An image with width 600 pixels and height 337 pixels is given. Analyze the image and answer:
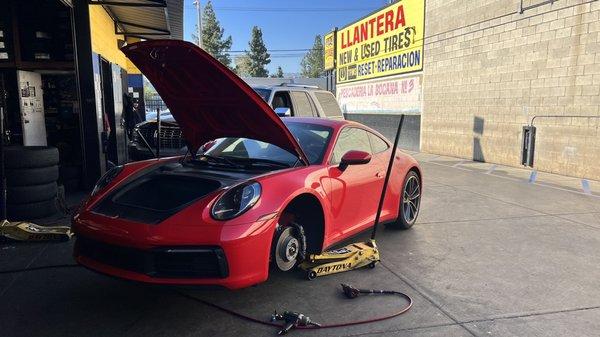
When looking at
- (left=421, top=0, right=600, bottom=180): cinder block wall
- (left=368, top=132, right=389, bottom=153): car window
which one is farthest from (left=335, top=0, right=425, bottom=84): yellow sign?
(left=368, top=132, right=389, bottom=153): car window

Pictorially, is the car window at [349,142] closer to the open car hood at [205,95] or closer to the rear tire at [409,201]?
the open car hood at [205,95]

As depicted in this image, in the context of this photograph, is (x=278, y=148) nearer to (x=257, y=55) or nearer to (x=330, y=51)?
(x=330, y=51)

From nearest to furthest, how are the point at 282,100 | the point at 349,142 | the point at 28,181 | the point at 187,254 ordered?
the point at 187,254, the point at 349,142, the point at 28,181, the point at 282,100

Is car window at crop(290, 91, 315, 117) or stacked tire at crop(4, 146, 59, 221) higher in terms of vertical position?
car window at crop(290, 91, 315, 117)

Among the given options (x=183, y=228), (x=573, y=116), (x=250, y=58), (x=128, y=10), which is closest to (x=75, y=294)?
(x=183, y=228)

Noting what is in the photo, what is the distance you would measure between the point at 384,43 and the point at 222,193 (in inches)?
639

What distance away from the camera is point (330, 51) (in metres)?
23.8

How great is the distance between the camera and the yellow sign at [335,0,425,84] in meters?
16.2

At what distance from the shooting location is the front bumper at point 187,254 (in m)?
3.11

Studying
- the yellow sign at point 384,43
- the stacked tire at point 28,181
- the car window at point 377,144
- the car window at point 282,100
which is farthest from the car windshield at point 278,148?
the yellow sign at point 384,43

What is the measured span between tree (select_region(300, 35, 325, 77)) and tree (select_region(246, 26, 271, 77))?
60.8 ft

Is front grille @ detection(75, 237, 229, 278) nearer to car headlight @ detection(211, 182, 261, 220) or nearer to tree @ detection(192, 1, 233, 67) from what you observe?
car headlight @ detection(211, 182, 261, 220)

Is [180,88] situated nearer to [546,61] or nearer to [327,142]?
[327,142]

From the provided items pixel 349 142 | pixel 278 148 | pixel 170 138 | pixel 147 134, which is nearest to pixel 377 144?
pixel 349 142
